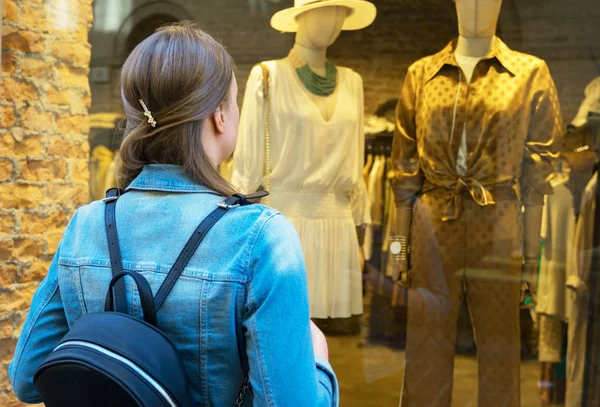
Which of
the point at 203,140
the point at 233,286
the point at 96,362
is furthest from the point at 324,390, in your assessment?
the point at 203,140

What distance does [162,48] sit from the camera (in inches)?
52.8

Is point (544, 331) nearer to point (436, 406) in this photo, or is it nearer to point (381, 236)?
point (436, 406)

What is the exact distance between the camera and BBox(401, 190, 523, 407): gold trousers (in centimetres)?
312

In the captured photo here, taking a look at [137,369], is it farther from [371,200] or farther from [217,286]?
[371,200]

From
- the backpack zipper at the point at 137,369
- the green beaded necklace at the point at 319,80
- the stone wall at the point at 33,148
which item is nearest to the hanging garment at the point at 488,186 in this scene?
the green beaded necklace at the point at 319,80

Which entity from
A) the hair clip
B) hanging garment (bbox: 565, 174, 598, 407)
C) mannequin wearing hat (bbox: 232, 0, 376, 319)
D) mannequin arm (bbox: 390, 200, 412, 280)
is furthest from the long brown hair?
hanging garment (bbox: 565, 174, 598, 407)

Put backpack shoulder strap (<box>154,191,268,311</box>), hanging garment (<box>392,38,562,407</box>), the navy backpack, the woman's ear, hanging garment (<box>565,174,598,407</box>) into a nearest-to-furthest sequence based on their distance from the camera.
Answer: the navy backpack, backpack shoulder strap (<box>154,191,268,311</box>), the woman's ear, hanging garment (<box>392,38,562,407</box>), hanging garment (<box>565,174,598,407</box>)

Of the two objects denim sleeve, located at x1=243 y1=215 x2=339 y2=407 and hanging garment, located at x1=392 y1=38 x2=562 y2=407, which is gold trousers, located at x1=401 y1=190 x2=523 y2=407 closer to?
hanging garment, located at x1=392 y1=38 x2=562 y2=407

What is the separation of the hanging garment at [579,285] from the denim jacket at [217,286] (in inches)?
86.7

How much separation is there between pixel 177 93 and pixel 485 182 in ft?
6.79

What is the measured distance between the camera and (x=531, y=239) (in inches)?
124

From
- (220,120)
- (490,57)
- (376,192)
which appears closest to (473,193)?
(376,192)

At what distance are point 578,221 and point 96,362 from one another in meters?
2.62

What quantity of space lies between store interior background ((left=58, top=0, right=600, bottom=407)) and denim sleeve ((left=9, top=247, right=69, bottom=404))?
6.52ft
